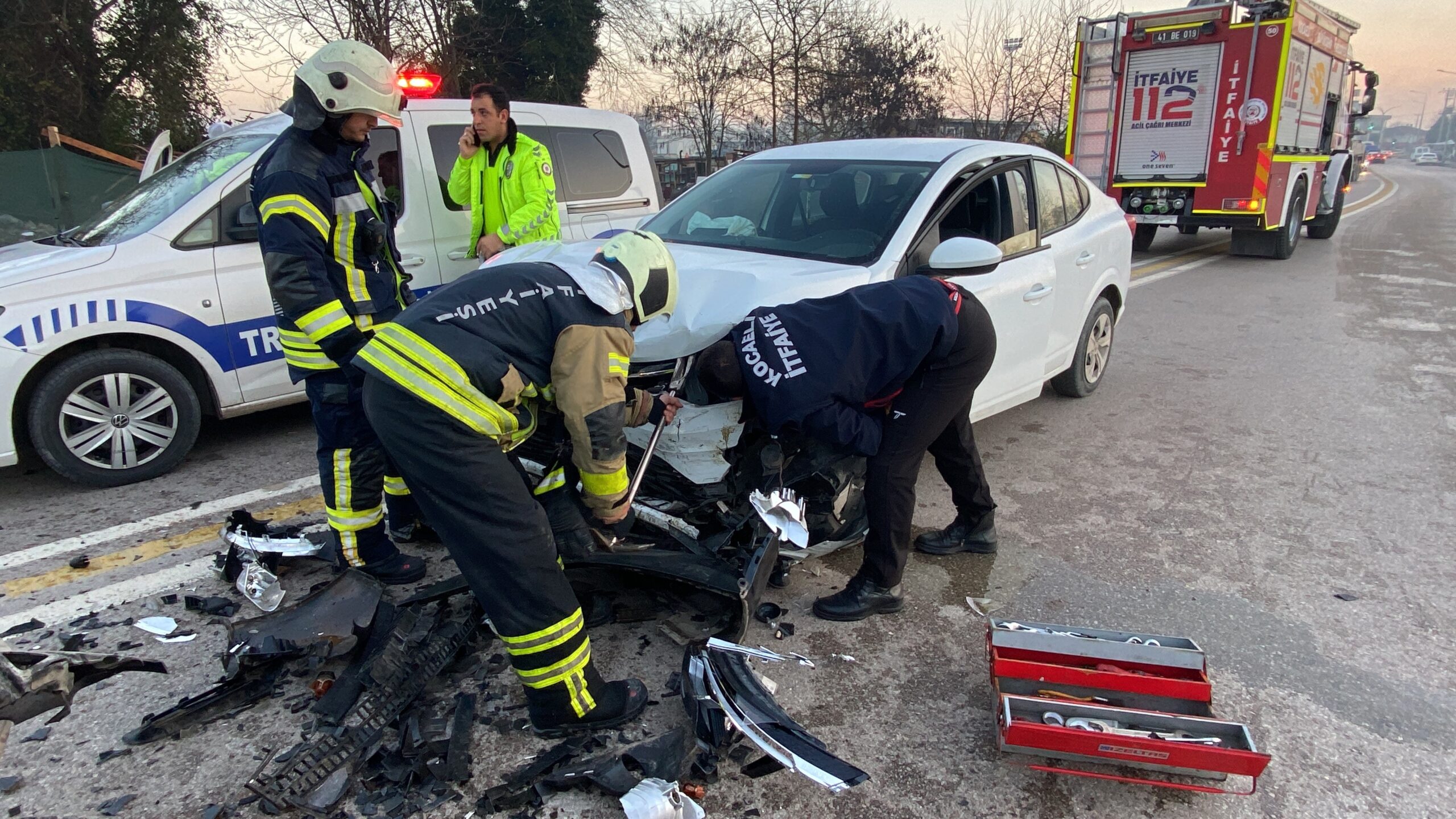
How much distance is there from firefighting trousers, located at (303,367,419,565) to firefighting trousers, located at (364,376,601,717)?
1.01 m

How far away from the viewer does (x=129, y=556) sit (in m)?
3.49

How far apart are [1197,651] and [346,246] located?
3217 millimetres

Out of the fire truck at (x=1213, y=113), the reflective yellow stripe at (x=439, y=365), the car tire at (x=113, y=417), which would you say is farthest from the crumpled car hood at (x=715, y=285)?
the fire truck at (x=1213, y=113)

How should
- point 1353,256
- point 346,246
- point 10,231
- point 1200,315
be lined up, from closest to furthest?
point 346,246
point 1200,315
point 10,231
point 1353,256

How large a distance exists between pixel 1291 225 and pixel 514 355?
13.6 meters

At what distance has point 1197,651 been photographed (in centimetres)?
251

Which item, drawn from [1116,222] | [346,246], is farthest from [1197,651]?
[1116,222]

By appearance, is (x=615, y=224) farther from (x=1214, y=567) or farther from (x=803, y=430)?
(x=1214, y=567)

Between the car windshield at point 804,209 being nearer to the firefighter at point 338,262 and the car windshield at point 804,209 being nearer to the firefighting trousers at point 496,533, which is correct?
the firefighter at point 338,262

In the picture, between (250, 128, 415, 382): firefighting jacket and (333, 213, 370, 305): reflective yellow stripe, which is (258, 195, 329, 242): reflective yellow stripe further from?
(333, 213, 370, 305): reflective yellow stripe

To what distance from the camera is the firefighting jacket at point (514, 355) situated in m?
2.19

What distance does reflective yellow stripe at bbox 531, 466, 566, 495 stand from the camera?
291 centimetres

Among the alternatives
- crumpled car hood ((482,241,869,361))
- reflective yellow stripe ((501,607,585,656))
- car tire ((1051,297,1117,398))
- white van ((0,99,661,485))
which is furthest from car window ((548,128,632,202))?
reflective yellow stripe ((501,607,585,656))

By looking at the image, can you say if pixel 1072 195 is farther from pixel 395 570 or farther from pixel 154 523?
pixel 154 523
